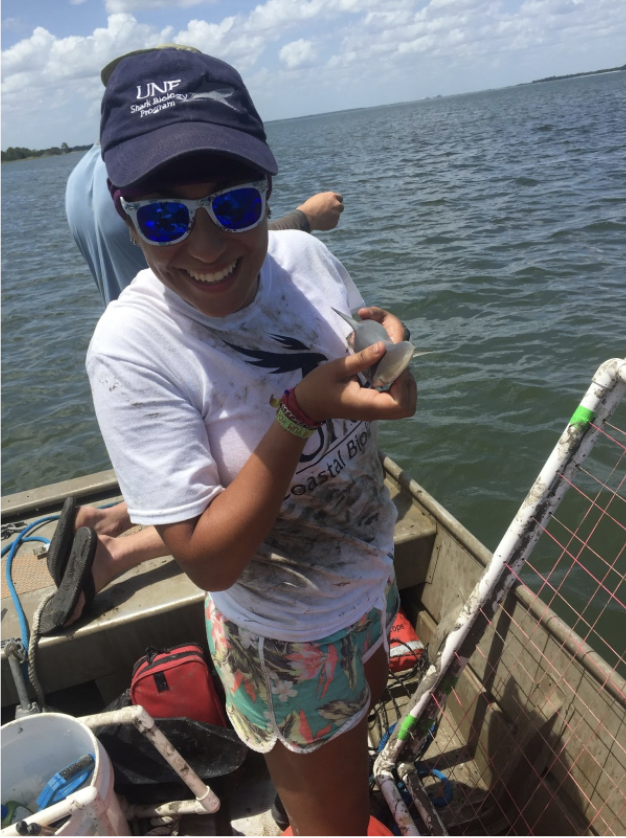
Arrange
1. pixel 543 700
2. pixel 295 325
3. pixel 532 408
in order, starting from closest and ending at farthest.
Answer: pixel 295 325
pixel 543 700
pixel 532 408

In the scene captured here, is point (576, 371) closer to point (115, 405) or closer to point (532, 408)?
point (532, 408)

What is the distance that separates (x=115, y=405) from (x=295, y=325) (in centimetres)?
62

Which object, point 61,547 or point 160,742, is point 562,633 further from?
point 61,547

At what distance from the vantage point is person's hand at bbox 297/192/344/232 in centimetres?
337

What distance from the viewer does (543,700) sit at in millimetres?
2814

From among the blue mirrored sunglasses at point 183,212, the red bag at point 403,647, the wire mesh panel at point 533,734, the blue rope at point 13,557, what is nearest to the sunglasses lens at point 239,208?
the blue mirrored sunglasses at point 183,212

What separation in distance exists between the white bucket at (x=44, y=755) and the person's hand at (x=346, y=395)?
1748mm

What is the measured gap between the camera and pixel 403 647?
3.68 meters

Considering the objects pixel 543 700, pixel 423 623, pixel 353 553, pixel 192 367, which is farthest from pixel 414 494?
pixel 192 367

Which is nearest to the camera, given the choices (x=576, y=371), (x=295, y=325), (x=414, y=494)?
(x=295, y=325)

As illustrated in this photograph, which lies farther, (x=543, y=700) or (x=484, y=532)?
(x=484, y=532)

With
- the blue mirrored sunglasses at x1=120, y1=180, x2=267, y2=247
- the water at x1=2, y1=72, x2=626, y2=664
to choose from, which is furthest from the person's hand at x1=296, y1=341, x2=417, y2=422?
the water at x1=2, y1=72, x2=626, y2=664

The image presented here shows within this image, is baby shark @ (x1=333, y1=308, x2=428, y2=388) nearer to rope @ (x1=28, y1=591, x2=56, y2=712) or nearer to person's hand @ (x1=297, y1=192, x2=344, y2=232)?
person's hand @ (x1=297, y1=192, x2=344, y2=232)

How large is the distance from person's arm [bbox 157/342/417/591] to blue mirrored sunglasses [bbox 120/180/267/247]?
1.53ft
